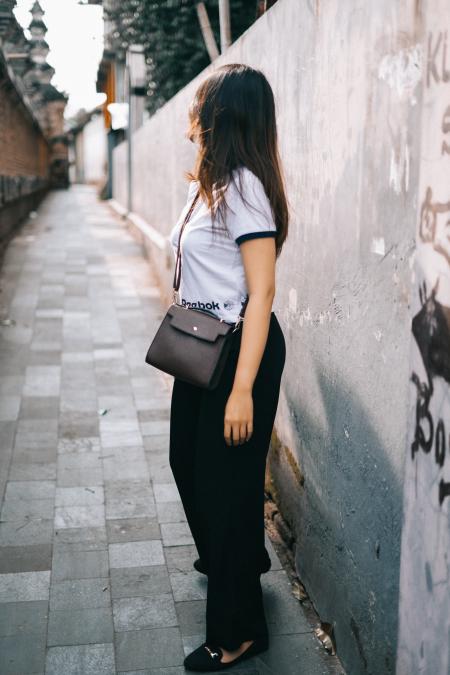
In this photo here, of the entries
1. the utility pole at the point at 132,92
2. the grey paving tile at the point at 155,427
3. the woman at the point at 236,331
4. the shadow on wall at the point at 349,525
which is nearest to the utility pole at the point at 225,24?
the grey paving tile at the point at 155,427

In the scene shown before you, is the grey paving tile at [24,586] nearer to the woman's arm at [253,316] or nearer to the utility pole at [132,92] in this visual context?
the woman's arm at [253,316]

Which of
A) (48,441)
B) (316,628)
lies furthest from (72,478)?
(316,628)

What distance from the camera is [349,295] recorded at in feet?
9.20

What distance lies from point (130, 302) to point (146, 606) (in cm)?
680

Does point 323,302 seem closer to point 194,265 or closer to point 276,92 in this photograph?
point 194,265

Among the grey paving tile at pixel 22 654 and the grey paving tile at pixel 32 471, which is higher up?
the grey paving tile at pixel 22 654

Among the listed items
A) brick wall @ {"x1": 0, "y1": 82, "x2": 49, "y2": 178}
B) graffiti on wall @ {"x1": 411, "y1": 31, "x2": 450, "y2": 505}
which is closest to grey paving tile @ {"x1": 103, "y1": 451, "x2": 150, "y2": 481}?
graffiti on wall @ {"x1": 411, "y1": 31, "x2": 450, "y2": 505}

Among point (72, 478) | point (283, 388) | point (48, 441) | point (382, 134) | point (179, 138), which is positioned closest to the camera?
point (382, 134)

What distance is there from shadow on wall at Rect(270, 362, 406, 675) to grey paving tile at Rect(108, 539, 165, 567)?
0.64 metres

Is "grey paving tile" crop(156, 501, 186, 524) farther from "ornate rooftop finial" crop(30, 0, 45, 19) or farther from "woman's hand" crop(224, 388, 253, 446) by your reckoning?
"ornate rooftop finial" crop(30, 0, 45, 19)

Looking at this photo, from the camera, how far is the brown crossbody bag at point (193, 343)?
265 cm

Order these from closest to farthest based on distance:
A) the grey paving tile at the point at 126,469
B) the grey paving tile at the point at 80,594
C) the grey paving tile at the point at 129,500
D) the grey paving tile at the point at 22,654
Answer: the grey paving tile at the point at 22,654 < the grey paving tile at the point at 80,594 < the grey paving tile at the point at 129,500 < the grey paving tile at the point at 126,469

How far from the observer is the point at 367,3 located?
2586 millimetres

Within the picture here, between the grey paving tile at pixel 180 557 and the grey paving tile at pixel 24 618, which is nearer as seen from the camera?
the grey paving tile at pixel 24 618
